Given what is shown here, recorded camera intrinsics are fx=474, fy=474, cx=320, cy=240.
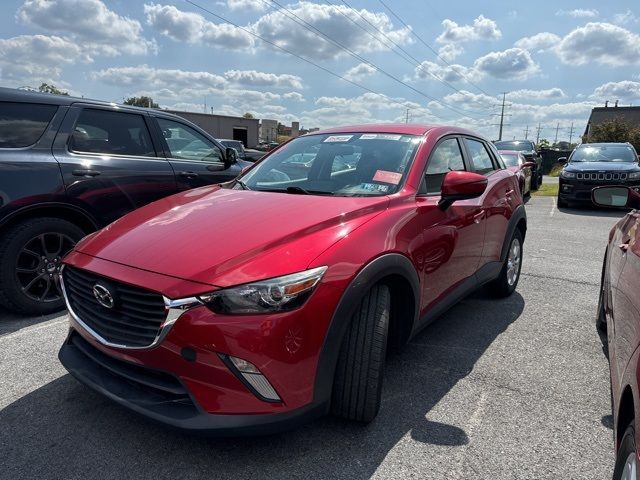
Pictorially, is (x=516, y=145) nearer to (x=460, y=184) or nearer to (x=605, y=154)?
(x=605, y=154)

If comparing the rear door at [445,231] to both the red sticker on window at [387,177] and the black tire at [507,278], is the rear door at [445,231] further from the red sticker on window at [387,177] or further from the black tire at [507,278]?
the black tire at [507,278]

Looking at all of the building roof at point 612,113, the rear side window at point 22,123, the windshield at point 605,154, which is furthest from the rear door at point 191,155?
the building roof at point 612,113

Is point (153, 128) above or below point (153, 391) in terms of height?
above

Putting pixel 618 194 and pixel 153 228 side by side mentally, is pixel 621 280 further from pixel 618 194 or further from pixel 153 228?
pixel 153 228

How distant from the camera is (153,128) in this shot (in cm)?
512

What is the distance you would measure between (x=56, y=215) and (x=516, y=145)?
49.6ft

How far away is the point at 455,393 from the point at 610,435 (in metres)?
0.81

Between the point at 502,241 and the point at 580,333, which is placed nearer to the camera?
the point at 580,333

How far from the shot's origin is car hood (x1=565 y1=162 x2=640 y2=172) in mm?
10547

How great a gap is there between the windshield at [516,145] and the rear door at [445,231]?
43.0 ft

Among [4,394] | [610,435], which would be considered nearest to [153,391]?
[4,394]

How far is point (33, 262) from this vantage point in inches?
158

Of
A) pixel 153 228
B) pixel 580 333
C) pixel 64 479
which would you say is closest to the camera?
pixel 64 479

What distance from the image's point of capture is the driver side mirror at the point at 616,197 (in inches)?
92.0
